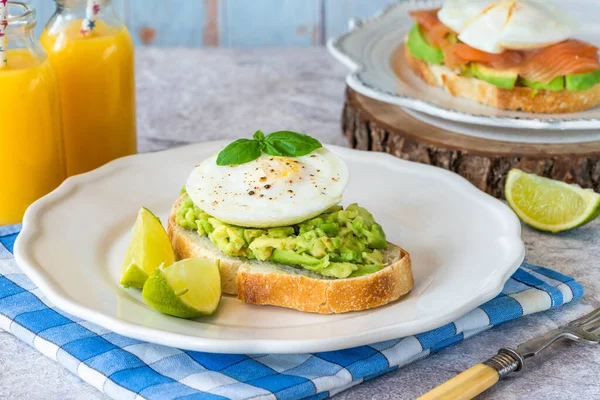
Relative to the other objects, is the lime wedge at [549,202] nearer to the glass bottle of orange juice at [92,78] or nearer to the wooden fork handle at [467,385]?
the wooden fork handle at [467,385]

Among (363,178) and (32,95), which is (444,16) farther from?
Answer: (32,95)

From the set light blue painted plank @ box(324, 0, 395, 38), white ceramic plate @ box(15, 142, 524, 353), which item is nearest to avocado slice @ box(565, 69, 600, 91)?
white ceramic plate @ box(15, 142, 524, 353)

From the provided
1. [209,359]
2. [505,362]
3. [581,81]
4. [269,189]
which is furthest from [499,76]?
[209,359]

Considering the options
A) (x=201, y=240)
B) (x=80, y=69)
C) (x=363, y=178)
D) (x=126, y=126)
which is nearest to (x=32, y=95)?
(x=80, y=69)

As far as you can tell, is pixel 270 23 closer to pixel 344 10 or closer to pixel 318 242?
pixel 344 10

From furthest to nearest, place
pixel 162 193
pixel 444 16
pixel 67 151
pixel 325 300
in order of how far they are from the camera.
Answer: pixel 444 16, pixel 67 151, pixel 162 193, pixel 325 300

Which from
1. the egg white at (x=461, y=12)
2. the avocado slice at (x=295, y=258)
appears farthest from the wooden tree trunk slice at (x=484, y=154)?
the avocado slice at (x=295, y=258)
